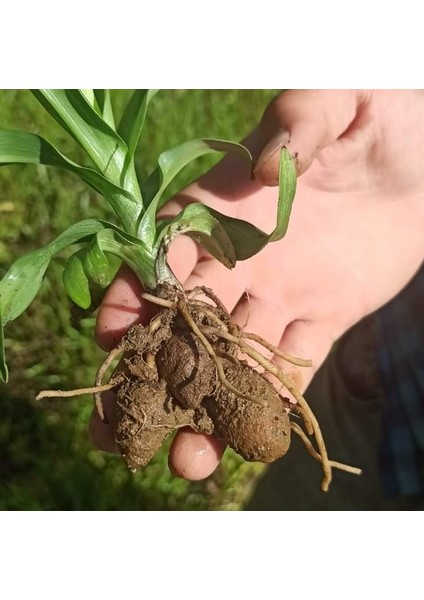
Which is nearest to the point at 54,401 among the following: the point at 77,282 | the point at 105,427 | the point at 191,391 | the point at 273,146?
the point at 105,427

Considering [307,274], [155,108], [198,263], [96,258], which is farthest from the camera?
[155,108]

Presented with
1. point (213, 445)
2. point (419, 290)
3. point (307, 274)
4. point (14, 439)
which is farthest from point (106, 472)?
point (419, 290)

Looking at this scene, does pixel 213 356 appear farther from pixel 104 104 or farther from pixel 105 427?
pixel 104 104

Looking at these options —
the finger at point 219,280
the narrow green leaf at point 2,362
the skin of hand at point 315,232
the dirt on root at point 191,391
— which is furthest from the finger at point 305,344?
the narrow green leaf at point 2,362

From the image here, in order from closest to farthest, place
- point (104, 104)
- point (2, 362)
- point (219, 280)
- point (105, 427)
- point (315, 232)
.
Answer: point (2, 362)
point (104, 104)
point (105, 427)
point (219, 280)
point (315, 232)

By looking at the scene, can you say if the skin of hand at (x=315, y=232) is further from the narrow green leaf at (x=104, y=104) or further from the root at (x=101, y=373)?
the narrow green leaf at (x=104, y=104)

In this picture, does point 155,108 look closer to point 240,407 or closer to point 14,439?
point 14,439

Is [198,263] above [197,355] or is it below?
above
